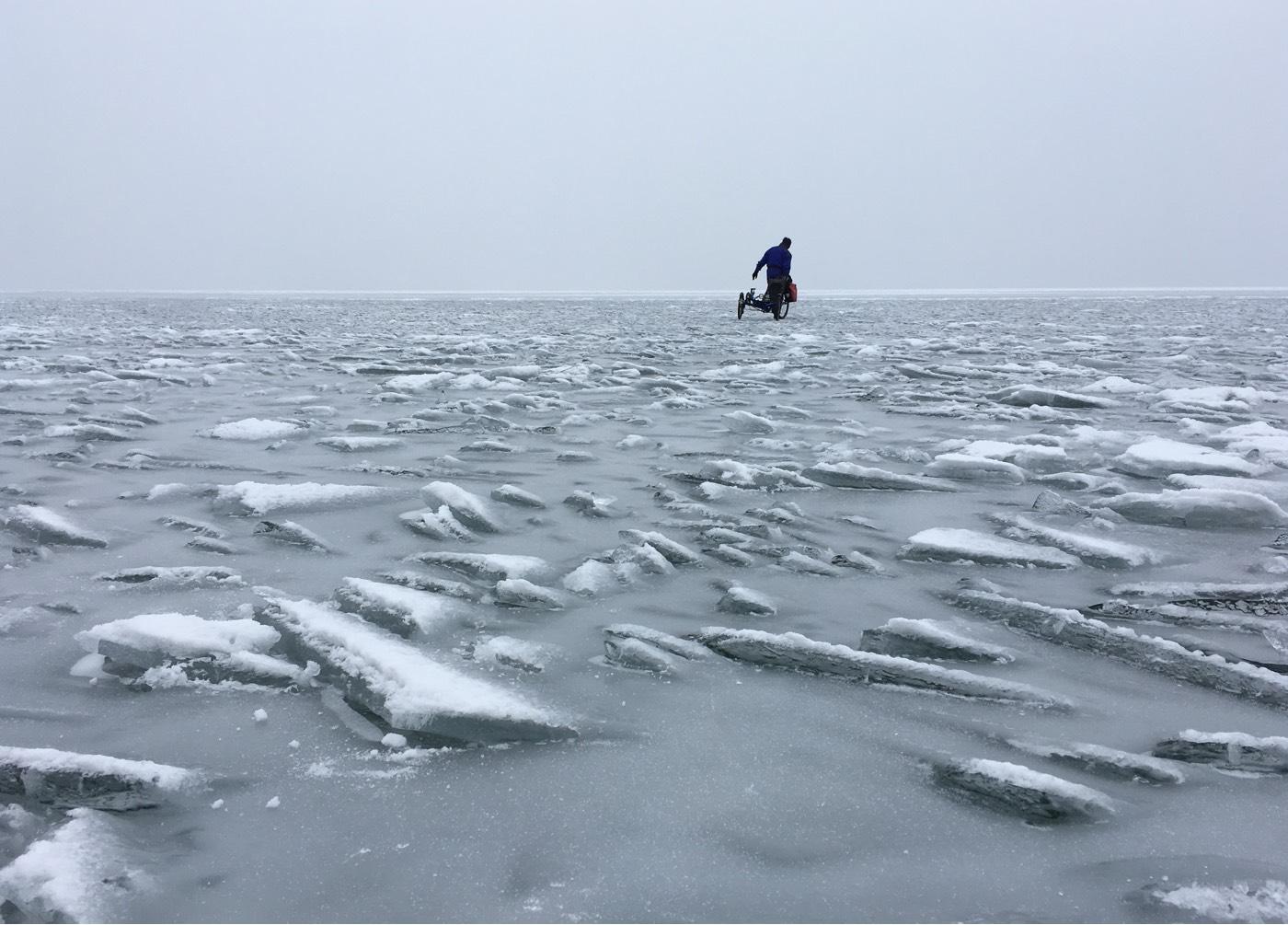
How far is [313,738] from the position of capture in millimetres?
1468

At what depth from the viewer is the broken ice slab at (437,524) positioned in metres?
2.66

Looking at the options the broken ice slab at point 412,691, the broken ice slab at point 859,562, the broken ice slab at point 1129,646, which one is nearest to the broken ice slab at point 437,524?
the broken ice slab at point 412,691

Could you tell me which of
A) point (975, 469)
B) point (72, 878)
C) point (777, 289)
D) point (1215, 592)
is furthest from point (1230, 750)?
point (777, 289)

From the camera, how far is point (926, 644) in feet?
5.95

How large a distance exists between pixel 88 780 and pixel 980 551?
2.32 m

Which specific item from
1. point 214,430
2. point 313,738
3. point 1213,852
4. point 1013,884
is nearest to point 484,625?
point 313,738

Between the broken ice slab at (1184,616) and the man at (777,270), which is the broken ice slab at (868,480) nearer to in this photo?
the broken ice slab at (1184,616)

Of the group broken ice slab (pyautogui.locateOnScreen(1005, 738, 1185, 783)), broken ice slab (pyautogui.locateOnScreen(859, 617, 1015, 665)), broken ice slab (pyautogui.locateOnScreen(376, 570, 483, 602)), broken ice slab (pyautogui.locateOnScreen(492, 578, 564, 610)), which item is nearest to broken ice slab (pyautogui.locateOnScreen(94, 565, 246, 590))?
broken ice slab (pyautogui.locateOnScreen(376, 570, 483, 602))

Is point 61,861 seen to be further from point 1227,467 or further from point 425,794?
point 1227,467

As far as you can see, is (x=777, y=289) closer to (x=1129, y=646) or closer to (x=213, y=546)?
(x=213, y=546)

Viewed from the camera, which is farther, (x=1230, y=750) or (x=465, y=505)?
(x=465, y=505)

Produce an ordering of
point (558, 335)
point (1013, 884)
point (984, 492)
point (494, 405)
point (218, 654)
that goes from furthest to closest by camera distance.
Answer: point (558, 335), point (494, 405), point (984, 492), point (218, 654), point (1013, 884)

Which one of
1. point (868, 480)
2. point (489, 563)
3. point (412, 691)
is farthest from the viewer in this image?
point (868, 480)

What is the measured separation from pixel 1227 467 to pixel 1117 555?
1.48 metres
